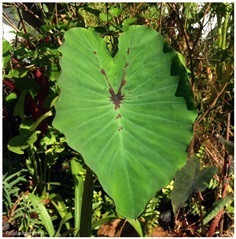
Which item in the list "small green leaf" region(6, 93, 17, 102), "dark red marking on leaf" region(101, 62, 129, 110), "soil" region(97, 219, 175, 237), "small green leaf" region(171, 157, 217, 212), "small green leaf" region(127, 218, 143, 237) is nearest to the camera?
"dark red marking on leaf" region(101, 62, 129, 110)

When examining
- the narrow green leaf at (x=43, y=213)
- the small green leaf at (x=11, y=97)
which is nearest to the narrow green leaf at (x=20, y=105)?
the small green leaf at (x=11, y=97)

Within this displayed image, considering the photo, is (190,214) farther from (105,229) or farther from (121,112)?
(121,112)

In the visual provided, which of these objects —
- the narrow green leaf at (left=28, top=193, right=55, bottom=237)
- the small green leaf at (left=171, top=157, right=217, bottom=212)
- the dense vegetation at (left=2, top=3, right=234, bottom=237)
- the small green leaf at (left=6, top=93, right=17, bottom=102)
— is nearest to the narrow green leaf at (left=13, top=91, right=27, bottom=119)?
the dense vegetation at (left=2, top=3, right=234, bottom=237)

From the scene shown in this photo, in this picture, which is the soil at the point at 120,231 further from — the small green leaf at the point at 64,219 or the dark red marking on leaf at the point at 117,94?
the dark red marking on leaf at the point at 117,94

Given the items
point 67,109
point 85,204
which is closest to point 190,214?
point 85,204

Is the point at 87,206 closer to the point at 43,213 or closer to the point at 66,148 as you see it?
the point at 43,213

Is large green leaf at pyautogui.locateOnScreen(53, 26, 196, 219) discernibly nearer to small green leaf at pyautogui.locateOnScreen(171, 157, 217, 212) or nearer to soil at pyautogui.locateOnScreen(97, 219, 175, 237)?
small green leaf at pyautogui.locateOnScreen(171, 157, 217, 212)
